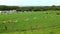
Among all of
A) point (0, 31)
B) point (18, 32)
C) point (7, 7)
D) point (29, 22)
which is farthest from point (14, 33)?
point (7, 7)

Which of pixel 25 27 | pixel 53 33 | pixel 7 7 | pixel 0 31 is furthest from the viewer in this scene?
pixel 7 7

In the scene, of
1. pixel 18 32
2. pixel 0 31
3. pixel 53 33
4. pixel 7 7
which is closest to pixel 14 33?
pixel 18 32

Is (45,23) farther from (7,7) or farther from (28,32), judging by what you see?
(7,7)

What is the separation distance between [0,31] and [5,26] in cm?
185

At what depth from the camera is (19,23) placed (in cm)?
2386

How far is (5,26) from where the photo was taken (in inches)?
881

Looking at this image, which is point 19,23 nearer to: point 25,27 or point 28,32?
point 25,27

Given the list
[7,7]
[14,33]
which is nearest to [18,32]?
[14,33]

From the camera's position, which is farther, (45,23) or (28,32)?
(45,23)

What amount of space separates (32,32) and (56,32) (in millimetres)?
2472

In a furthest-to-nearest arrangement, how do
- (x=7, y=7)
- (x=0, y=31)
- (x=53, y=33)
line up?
(x=7, y=7)
(x=0, y=31)
(x=53, y=33)

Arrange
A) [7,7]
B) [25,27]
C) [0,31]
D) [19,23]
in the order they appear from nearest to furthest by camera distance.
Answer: [0,31], [25,27], [19,23], [7,7]

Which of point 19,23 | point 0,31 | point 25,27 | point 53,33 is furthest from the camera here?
point 19,23

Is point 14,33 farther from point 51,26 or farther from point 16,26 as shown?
point 51,26
